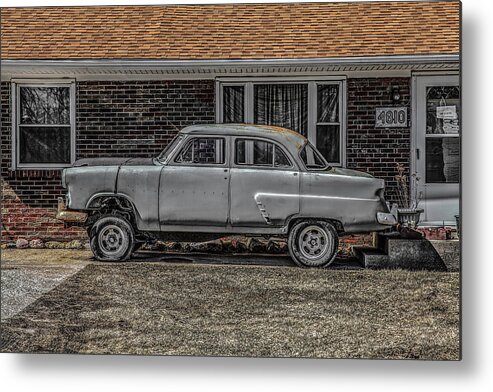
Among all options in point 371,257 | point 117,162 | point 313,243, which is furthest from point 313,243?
point 117,162

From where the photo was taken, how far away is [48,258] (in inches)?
287

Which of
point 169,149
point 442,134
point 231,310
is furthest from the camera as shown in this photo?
point 169,149

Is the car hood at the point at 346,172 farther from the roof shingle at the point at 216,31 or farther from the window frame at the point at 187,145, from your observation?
the roof shingle at the point at 216,31

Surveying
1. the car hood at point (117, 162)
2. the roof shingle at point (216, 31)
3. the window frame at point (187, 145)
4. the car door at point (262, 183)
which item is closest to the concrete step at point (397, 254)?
the car door at point (262, 183)

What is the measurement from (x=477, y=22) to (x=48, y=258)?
4.41 m

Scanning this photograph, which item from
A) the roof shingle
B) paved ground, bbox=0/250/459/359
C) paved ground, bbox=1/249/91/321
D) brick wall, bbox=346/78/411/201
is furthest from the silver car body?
the roof shingle

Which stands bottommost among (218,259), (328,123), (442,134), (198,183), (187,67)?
(218,259)

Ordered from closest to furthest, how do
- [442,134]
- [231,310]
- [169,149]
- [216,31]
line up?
[442,134] < [231,310] < [169,149] < [216,31]

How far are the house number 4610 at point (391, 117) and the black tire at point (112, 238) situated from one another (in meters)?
2.49

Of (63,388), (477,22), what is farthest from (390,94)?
(63,388)

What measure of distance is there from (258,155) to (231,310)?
4.68ft

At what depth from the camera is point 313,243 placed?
708 cm

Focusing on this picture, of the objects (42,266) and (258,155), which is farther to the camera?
(42,266)

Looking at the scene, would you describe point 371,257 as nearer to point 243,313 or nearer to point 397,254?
point 397,254
